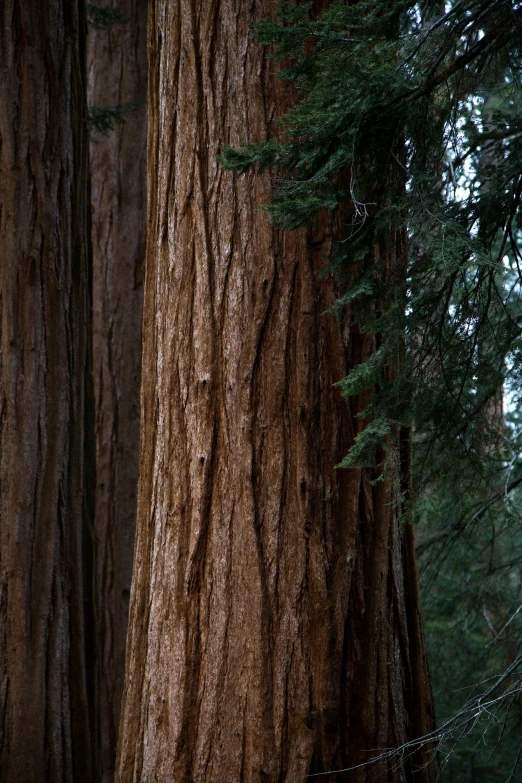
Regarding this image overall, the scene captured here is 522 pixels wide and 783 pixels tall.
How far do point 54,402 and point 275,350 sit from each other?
1.92 m

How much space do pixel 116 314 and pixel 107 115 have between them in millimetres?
1857

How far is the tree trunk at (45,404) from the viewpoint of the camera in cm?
395

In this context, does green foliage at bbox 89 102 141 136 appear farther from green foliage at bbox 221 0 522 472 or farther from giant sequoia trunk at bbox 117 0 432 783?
green foliage at bbox 221 0 522 472

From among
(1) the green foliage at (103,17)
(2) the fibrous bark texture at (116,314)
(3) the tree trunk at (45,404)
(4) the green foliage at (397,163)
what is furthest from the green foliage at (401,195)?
(1) the green foliage at (103,17)

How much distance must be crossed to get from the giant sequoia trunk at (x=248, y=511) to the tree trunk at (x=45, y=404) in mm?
1204

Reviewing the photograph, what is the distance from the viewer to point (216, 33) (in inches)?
119

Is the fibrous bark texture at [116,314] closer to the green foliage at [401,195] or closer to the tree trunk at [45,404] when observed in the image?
the tree trunk at [45,404]

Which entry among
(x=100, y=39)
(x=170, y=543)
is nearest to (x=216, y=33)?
(x=170, y=543)

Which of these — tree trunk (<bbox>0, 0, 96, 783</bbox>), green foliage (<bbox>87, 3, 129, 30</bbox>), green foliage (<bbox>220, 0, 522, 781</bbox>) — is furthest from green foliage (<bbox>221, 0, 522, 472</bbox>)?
green foliage (<bbox>87, 3, 129, 30</bbox>)

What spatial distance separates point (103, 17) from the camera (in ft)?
24.2

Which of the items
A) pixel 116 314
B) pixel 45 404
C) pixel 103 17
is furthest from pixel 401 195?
pixel 103 17

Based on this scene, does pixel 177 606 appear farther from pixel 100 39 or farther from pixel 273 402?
pixel 100 39

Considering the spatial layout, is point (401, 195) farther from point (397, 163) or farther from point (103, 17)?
point (103, 17)

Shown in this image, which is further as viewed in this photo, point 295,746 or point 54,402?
point 54,402
